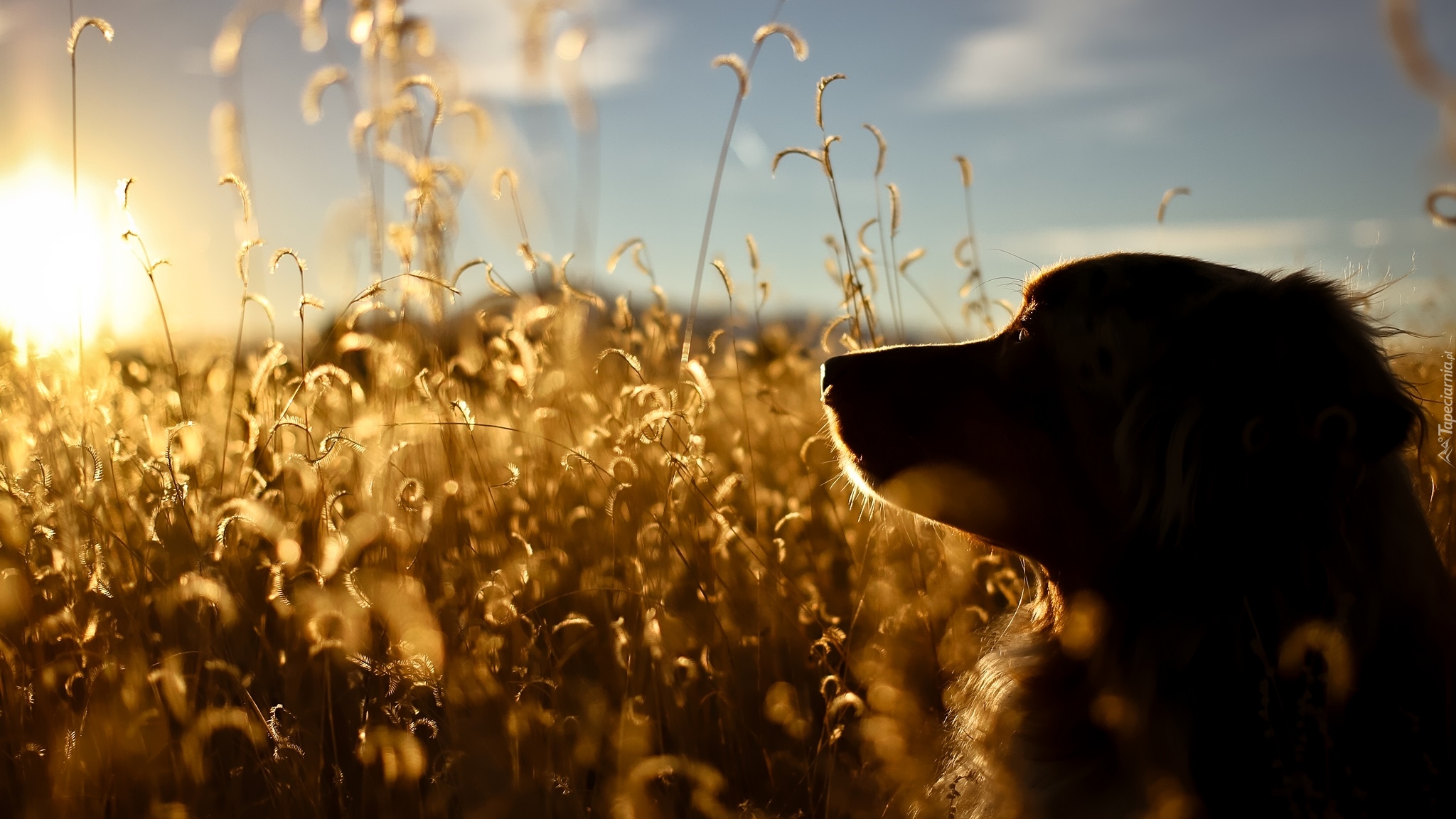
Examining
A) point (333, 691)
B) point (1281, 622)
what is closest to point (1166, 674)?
point (1281, 622)

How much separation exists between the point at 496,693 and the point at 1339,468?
5.43 feet

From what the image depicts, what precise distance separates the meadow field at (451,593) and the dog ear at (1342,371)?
379 mm

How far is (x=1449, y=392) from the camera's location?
1.93 m

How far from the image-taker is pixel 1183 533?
1546 millimetres

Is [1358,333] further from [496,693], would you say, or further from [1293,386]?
[496,693]

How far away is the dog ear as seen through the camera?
1.28 meters

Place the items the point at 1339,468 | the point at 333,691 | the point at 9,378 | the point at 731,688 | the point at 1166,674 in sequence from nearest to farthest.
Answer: the point at 1339,468 → the point at 1166,674 → the point at 731,688 → the point at 333,691 → the point at 9,378

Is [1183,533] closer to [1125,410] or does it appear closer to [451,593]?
[1125,410]

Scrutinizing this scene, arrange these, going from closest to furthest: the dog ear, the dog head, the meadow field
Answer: the dog ear, the dog head, the meadow field

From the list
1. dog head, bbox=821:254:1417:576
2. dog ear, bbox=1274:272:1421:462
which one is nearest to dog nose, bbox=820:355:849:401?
dog head, bbox=821:254:1417:576

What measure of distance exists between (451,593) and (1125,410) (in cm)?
169

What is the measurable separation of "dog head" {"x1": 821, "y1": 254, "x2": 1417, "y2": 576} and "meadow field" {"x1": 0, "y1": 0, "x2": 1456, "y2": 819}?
34cm

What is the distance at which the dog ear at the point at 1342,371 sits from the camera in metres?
1.28

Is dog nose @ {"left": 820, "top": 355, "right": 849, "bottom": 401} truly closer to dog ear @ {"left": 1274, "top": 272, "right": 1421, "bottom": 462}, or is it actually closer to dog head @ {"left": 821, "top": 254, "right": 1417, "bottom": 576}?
dog head @ {"left": 821, "top": 254, "right": 1417, "bottom": 576}
